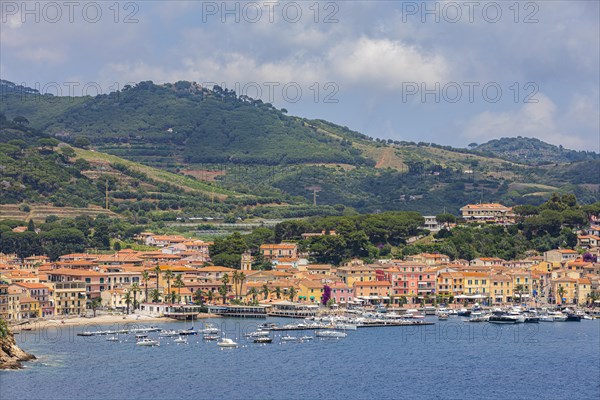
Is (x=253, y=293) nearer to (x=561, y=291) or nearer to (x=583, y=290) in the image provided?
(x=561, y=291)

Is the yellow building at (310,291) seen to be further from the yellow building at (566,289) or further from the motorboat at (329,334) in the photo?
the yellow building at (566,289)

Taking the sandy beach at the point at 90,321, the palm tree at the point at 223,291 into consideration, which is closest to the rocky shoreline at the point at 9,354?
the sandy beach at the point at 90,321

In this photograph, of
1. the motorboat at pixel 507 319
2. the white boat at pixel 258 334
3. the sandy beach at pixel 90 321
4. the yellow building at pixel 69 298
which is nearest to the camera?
the white boat at pixel 258 334

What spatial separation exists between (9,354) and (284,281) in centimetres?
3514

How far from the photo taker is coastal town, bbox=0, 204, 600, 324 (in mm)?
80000

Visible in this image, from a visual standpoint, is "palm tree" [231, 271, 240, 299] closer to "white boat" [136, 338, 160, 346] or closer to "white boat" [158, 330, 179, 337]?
"white boat" [158, 330, 179, 337]

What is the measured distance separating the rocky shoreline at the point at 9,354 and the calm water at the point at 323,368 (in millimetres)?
803

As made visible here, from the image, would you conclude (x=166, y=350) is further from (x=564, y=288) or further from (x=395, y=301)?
(x=564, y=288)

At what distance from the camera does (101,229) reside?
105 m

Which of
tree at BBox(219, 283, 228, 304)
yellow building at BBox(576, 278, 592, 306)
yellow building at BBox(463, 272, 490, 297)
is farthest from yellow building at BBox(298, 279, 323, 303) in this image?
yellow building at BBox(576, 278, 592, 306)

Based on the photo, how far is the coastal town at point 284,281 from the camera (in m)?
80.0

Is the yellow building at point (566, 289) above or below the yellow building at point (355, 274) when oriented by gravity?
below

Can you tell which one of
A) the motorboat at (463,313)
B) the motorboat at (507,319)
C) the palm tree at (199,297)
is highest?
the palm tree at (199,297)

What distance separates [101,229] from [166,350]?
147 feet
